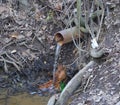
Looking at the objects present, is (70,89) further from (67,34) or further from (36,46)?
(36,46)

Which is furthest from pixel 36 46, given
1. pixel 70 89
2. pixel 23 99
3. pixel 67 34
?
pixel 70 89

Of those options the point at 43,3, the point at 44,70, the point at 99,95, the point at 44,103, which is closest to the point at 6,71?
the point at 44,70

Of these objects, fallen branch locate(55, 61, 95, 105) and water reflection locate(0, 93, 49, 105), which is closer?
fallen branch locate(55, 61, 95, 105)

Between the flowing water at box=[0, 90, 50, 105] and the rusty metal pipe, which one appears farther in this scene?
the rusty metal pipe

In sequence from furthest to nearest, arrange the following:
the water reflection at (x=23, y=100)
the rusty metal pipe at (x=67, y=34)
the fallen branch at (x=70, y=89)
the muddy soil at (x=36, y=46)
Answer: the rusty metal pipe at (x=67, y=34), the water reflection at (x=23, y=100), the muddy soil at (x=36, y=46), the fallen branch at (x=70, y=89)

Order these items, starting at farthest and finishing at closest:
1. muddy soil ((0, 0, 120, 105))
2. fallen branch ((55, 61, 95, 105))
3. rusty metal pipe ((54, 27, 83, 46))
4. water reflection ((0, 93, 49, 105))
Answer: rusty metal pipe ((54, 27, 83, 46)) < water reflection ((0, 93, 49, 105)) < muddy soil ((0, 0, 120, 105)) < fallen branch ((55, 61, 95, 105))

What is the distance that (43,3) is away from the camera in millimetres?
8977

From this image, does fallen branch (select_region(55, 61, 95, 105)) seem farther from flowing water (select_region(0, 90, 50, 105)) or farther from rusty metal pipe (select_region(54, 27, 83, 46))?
rusty metal pipe (select_region(54, 27, 83, 46))

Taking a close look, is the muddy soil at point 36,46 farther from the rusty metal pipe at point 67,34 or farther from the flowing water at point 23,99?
the rusty metal pipe at point 67,34

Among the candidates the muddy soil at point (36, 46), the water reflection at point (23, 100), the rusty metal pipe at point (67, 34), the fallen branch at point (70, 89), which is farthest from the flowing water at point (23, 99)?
the rusty metal pipe at point (67, 34)

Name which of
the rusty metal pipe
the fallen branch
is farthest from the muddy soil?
the rusty metal pipe

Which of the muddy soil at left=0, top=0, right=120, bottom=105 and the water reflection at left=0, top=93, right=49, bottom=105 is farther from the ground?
the muddy soil at left=0, top=0, right=120, bottom=105

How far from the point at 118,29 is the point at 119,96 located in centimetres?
197

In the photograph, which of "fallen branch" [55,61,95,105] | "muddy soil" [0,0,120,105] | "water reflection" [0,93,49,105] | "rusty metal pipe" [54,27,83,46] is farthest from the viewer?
"rusty metal pipe" [54,27,83,46]
